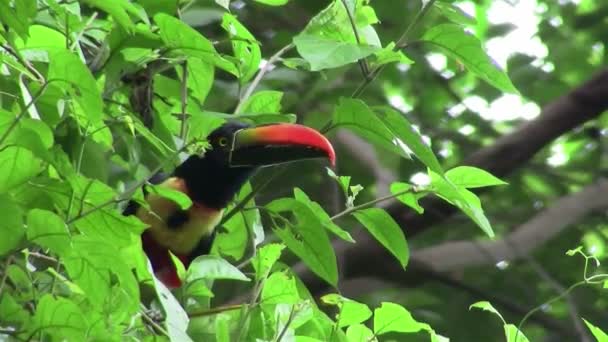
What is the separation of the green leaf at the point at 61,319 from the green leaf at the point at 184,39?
0.37 m

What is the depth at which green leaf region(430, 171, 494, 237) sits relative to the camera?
68.4 inches

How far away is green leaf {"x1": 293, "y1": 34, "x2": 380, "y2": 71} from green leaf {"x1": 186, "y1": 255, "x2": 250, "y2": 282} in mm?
240

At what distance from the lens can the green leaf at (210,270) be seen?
5.09 feet

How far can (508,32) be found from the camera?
4.59 meters

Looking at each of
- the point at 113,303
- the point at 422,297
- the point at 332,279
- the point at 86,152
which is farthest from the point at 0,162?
the point at 422,297

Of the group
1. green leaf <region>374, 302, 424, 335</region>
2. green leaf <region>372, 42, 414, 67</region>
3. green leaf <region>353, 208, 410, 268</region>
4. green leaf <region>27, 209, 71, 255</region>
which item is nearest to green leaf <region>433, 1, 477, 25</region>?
green leaf <region>372, 42, 414, 67</region>

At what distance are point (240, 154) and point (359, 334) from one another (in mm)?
670

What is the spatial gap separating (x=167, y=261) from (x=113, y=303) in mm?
1060

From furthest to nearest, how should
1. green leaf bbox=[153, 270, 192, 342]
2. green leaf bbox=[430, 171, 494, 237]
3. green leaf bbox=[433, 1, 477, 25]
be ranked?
green leaf bbox=[433, 1, 477, 25]
green leaf bbox=[430, 171, 494, 237]
green leaf bbox=[153, 270, 192, 342]

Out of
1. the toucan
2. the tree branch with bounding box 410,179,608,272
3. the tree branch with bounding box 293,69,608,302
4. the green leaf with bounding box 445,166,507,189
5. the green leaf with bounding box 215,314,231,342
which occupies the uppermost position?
the green leaf with bounding box 445,166,507,189

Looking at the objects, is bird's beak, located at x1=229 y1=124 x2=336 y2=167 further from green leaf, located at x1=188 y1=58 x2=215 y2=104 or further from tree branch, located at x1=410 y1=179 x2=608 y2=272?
tree branch, located at x1=410 y1=179 x2=608 y2=272

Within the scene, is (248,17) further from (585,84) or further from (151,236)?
(151,236)

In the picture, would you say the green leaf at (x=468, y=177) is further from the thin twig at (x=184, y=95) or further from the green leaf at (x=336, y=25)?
the thin twig at (x=184, y=95)

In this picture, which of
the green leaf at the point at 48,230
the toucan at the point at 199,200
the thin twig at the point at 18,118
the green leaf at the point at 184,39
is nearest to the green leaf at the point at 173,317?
the green leaf at the point at 48,230
